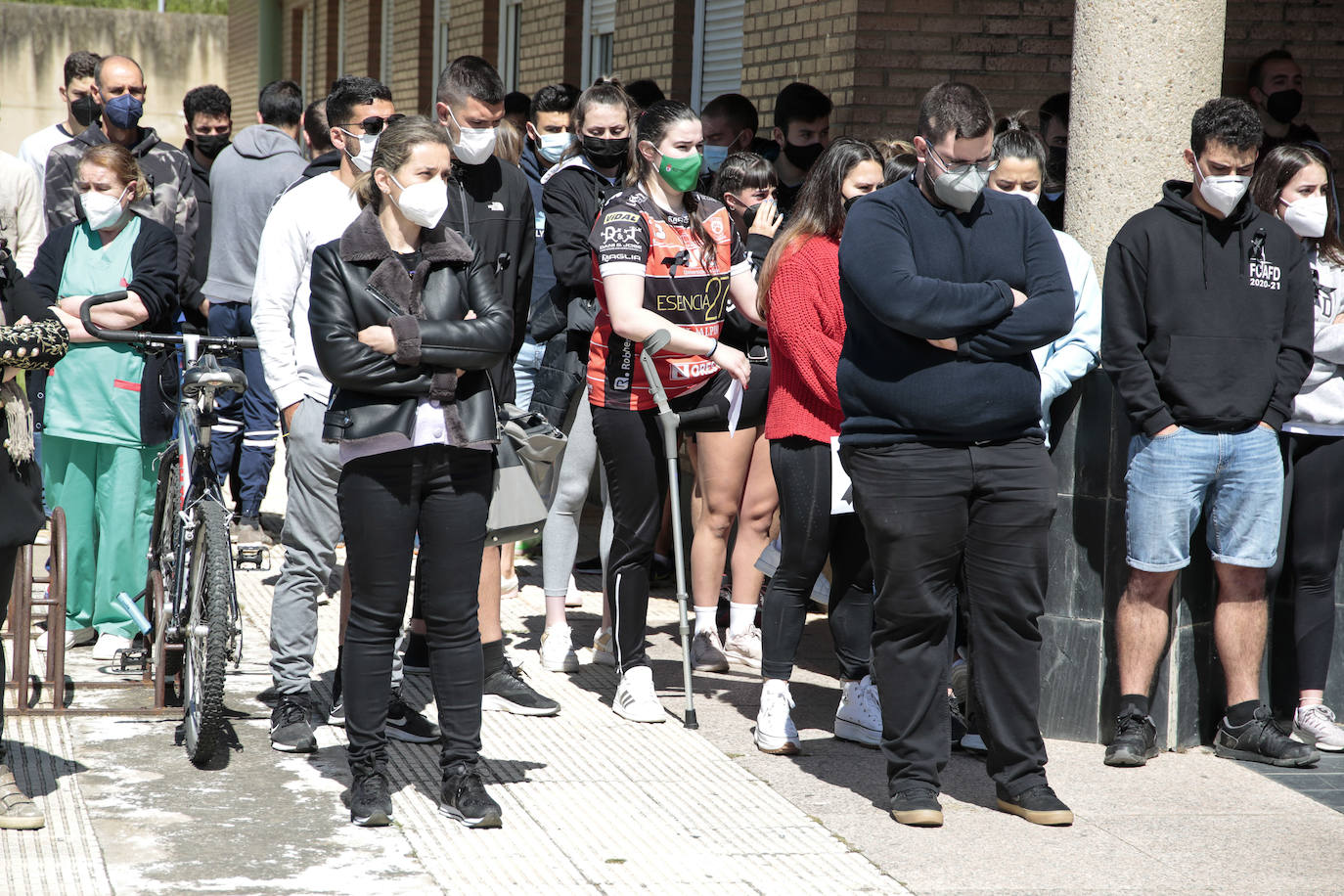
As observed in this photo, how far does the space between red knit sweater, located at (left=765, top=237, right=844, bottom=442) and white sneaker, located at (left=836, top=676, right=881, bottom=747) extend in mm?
950

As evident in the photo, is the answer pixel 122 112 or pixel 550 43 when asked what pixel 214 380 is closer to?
pixel 122 112

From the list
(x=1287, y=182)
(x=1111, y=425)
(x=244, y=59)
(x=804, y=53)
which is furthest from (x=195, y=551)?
(x=244, y=59)

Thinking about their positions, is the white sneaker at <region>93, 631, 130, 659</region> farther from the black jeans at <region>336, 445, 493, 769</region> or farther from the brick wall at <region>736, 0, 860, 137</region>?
the brick wall at <region>736, 0, 860, 137</region>

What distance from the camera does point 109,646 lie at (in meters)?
6.41

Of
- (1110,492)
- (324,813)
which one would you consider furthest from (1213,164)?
(324,813)

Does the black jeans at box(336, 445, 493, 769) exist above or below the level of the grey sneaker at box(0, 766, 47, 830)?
above

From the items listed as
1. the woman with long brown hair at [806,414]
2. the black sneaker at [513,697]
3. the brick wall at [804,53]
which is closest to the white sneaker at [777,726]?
the woman with long brown hair at [806,414]

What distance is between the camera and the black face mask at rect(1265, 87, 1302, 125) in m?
8.62

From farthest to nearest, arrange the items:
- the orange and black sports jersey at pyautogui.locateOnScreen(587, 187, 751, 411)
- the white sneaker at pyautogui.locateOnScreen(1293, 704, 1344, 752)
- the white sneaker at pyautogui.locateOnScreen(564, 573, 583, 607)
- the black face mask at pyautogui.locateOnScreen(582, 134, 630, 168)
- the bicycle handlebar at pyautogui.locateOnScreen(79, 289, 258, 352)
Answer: the white sneaker at pyautogui.locateOnScreen(564, 573, 583, 607), the black face mask at pyautogui.locateOnScreen(582, 134, 630, 168), the white sneaker at pyautogui.locateOnScreen(1293, 704, 1344, 752), the orange and black sports jersey at pyautogui.locateOnScreen(587, 187, 751, 411), the bicycle handlebar at pyautogui.locateOnScreen(79, 289, 258, 352)

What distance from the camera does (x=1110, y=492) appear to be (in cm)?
564

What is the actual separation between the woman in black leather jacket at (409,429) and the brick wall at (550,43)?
8164 mm

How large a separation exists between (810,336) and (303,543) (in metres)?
1.88

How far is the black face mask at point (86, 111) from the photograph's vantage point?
367 inches

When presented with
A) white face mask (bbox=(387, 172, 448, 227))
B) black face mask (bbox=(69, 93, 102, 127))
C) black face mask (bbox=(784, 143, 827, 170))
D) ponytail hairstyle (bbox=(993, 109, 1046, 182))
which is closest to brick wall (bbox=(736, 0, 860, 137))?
black face mask (bbox=(784, 143, 827, 170))
